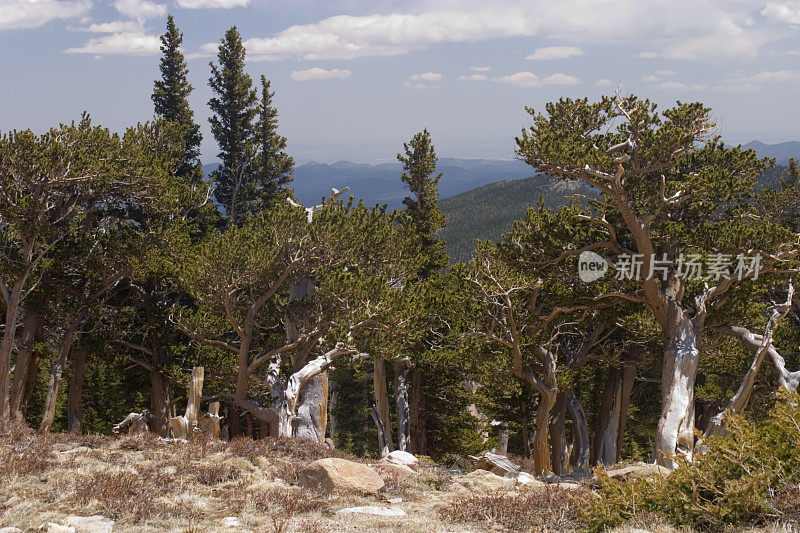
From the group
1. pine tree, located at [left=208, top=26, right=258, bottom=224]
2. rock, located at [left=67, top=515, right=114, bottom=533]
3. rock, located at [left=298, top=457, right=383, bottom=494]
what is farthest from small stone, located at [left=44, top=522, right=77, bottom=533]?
pine tree, located at [left=208, top=26, right=258, bottom=224]

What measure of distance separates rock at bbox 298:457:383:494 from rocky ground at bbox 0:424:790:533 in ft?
0.06

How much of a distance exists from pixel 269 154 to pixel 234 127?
8.45 feet

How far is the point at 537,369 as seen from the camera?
1997cm

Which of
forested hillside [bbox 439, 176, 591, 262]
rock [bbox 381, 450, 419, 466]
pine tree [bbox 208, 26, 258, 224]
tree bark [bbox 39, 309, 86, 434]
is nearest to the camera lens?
rock [bbox 381, 450, 419, 466]

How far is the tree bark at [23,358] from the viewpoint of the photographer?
19.8m

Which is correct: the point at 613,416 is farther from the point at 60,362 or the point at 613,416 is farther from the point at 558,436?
the point at 60,362

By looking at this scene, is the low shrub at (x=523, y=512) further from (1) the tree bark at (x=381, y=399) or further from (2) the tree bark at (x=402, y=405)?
(1) the tree bark at (x=381, y=399)

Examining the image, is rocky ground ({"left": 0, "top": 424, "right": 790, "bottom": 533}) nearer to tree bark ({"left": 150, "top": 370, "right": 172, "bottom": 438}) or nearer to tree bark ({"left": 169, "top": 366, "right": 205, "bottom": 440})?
tree bark ({"left": 169, "top": 366, "right": 205, "bottom": 440})

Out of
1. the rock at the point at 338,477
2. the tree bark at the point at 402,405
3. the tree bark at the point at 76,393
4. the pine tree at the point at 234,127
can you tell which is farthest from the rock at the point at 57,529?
the pine tree at the point at 234,127

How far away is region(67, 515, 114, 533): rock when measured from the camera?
7.17m

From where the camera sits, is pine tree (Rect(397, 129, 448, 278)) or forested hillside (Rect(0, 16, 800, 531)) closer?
forested hillside (Rect(0, 16, 800, 531))

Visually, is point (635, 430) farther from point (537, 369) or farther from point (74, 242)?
point (74, 242)

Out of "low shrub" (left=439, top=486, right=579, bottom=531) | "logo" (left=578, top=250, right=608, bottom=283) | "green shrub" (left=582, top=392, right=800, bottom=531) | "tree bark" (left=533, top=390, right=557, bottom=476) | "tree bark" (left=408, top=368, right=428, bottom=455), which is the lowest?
"tree bark" (left=408, top=368, right=428, bottom=455)

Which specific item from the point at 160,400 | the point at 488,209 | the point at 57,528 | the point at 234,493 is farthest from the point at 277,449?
the point at 488,209
